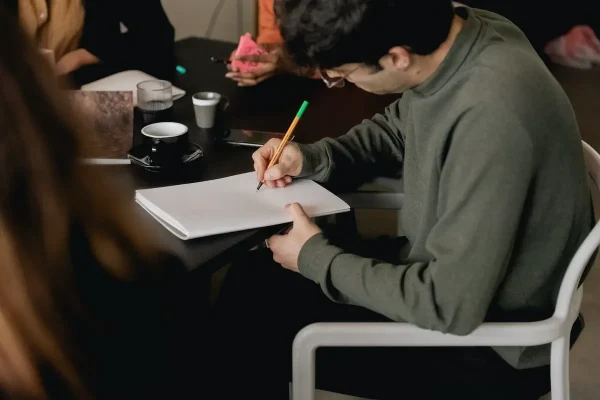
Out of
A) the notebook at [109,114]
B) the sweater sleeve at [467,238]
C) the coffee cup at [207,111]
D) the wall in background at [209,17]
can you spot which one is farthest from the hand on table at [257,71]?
the wall in background at [209,17]

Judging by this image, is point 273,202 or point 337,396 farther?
point 337,396

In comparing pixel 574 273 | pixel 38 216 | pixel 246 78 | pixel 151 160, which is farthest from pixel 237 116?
pixel 38 216

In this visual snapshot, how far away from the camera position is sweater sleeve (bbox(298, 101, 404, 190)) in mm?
1453

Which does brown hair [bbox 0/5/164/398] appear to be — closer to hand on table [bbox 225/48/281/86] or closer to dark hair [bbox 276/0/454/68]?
dark hair [bbox 276/0/454/68]

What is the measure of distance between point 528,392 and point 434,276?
34 cm

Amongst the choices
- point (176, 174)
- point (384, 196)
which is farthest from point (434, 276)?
point (176, 174)

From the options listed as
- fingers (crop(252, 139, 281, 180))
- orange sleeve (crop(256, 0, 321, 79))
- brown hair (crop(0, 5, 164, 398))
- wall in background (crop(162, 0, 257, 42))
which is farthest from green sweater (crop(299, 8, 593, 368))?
wall in background (crop(162, 0, 257, 42))

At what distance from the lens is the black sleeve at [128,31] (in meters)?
2.19

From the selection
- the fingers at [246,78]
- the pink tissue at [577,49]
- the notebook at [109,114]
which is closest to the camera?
the notebook at [109,114]

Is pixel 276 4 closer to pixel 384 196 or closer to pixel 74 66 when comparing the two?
pixel 384 196

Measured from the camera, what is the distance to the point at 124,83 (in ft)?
5.98

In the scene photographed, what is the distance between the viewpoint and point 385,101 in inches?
71.7

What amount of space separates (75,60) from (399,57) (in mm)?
1271

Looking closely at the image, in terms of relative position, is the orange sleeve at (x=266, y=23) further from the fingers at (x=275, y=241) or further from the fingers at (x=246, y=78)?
the fingers at (x=275, y=241)
